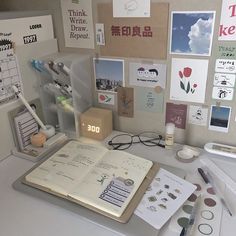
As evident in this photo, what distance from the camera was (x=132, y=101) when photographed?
1064 mm

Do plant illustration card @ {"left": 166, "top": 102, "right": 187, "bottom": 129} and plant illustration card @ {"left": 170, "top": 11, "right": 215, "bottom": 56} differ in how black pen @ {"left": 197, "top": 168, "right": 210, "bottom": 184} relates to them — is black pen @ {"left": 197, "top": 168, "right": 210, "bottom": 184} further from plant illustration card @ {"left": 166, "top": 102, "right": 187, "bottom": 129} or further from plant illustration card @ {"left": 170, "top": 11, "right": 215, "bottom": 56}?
plant illustration card @ {"left": 170, "top": 11, "right": 215, "bottom": 56}

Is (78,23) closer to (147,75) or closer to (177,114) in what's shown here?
(147,75)

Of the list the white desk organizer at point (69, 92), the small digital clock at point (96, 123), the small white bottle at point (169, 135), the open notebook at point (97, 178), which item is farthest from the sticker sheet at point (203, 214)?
the white desk organizer at point (69, 92)

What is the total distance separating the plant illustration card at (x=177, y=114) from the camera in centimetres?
98

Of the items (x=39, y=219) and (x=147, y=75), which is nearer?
(x=39, y=219)

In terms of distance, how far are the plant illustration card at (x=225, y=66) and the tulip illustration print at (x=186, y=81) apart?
9 cm

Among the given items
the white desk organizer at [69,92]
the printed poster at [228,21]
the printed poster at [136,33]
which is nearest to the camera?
the printed poster at [228,21]

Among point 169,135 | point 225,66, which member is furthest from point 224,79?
point 169,135

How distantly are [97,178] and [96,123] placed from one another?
1.00ft

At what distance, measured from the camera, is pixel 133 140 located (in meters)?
1.06

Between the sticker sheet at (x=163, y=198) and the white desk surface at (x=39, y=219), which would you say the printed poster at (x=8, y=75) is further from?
the sticker sheet at (x=163, y=198)

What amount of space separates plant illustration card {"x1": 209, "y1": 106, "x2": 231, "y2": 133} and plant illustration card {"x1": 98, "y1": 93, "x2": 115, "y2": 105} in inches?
15.8

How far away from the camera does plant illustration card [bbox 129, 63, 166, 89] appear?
0.96 m

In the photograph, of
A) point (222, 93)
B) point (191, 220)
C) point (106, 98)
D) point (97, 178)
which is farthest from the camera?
point (106, 98)
